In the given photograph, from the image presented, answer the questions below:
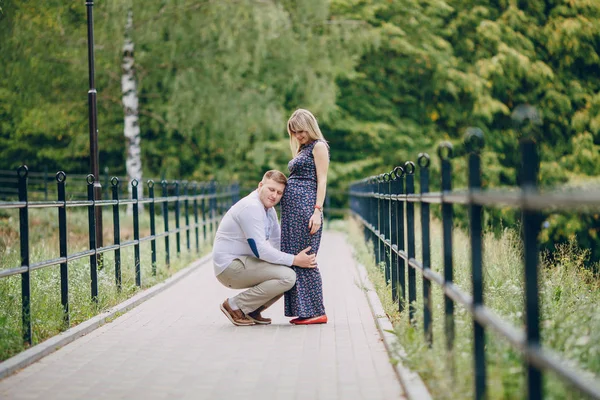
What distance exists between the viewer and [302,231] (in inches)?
323

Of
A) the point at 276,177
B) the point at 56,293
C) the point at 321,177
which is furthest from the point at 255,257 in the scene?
the point at 56,293

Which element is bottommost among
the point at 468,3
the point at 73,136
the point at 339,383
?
the point at 339,383

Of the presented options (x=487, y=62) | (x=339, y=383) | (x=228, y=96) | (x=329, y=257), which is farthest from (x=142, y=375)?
(x=487, y=62)

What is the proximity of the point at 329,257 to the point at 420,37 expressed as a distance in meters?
18.9

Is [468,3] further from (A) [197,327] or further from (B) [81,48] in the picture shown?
(A) [197,327]

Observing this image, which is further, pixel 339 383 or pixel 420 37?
pixel 420 37

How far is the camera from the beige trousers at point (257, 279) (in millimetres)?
8031

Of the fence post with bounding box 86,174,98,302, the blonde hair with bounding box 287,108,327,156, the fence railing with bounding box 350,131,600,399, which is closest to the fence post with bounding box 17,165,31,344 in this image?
the fence post with bounding box 86,174,98,302

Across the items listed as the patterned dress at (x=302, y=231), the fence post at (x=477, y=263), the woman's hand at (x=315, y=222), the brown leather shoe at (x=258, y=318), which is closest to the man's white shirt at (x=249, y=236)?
the patterned dress at (x=302, y=231)

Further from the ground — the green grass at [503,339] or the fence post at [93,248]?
the fence post at [93,248]

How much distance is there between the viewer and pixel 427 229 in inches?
239

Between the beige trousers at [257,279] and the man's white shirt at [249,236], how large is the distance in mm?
64

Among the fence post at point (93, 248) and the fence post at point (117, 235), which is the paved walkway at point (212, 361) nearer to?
the fence post at point (93, 248)

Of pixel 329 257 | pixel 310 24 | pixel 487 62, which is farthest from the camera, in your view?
pixel 487 62
